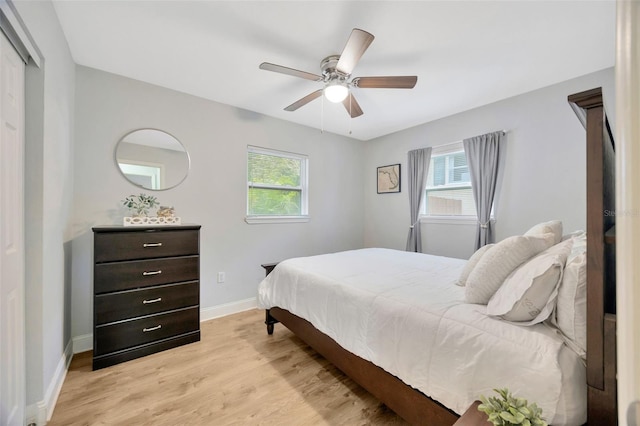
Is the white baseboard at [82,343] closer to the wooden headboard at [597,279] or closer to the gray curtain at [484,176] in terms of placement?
the wooden headboard at [597,279]

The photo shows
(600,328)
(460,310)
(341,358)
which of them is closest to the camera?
(600,328)

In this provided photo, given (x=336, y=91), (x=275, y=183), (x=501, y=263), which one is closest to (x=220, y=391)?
(x=501, y=263)

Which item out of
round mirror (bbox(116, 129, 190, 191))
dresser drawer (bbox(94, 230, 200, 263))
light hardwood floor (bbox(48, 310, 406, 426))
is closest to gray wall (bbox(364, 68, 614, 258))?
light hardwood floor (bbox(48, 310, 406, 426))

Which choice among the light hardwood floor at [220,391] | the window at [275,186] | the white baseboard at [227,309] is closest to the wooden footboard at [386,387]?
the light hardwood floor at [220,391]

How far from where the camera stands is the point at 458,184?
11.3 ft

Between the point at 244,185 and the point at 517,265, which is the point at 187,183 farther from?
the point at 517,265

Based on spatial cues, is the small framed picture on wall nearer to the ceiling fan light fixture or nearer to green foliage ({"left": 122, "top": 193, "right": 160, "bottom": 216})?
the ceiling fan light fixture

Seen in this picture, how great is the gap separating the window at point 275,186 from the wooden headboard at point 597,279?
3.05m

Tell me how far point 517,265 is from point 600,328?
18.4 inches

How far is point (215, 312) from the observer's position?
3.04m

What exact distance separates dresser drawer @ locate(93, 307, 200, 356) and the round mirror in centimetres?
127

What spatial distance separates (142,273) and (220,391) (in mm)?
1165

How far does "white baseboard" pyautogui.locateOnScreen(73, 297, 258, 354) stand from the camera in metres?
2.31

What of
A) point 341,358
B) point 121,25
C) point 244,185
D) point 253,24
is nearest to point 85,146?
point 121,25
